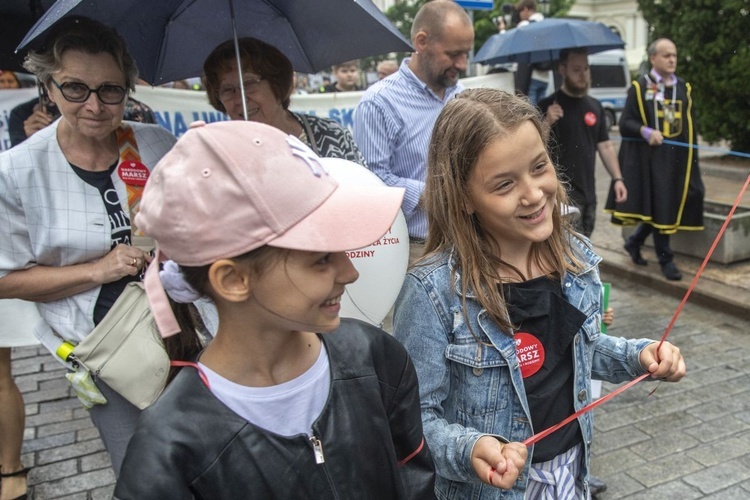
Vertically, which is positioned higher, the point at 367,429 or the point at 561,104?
the point at 561,104

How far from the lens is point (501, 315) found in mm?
1823

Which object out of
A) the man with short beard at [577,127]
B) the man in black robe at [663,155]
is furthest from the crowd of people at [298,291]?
the man in black robe at [663,155]

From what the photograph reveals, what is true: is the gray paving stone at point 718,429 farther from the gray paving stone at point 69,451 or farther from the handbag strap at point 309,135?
the gray paving stone at point 69,451

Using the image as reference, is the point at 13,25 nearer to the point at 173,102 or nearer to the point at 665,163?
the point at 173,102

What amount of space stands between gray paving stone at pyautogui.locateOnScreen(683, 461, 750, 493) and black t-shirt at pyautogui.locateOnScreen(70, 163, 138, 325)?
9.09 ft

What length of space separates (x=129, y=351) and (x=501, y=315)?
1.17 m

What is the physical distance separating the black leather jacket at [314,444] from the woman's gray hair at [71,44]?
143 cm

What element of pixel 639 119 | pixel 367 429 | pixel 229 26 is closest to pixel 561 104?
pixel 639 119

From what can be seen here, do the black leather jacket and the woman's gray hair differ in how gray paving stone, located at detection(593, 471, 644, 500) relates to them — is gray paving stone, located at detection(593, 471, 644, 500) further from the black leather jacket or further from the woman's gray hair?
the woman's gray hair

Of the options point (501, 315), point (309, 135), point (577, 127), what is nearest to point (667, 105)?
point (577, 127)

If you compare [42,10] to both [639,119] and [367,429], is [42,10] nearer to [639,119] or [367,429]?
[367,429]

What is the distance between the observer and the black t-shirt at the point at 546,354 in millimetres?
1871

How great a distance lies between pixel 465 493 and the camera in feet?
6.31

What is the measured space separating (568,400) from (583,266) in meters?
0.38
